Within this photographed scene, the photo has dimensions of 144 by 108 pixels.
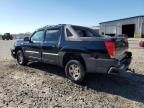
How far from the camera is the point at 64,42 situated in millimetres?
6289

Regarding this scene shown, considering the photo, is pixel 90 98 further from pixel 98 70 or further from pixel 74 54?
pixel 74 54

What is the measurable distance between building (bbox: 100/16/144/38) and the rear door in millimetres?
34342

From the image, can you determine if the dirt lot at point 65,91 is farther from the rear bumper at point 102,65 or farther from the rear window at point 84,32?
the rear window at point 84,32

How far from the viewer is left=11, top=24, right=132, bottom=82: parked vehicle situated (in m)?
5.21

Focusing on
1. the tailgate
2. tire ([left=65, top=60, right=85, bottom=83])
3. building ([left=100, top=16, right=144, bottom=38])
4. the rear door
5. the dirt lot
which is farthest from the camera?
building ([left=100, top=16, right=144, bottom=38])

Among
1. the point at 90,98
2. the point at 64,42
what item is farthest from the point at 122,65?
the point at 64,42

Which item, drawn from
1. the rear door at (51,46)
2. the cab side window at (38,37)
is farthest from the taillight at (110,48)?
the cab side window at (38,37)

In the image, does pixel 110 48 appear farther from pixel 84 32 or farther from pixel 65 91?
pixel 84 32

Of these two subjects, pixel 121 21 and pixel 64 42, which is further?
pixel 121 21

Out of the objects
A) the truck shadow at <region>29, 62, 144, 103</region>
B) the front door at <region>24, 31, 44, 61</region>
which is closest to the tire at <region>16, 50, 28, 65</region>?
the front door at <region>24, 31, 44, 61</region>

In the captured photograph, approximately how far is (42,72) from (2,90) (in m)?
2.31

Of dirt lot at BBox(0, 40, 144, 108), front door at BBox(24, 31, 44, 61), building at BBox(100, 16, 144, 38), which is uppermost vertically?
building at BBox(100, 16, 144, 38)

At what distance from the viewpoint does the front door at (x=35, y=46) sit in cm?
743

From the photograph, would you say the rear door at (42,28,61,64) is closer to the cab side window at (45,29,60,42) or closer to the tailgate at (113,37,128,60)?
the cab side window at (45,29,60,42)
